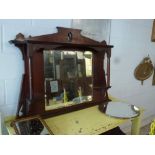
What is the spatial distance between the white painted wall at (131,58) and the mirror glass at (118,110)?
0.69 feet

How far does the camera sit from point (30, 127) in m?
0.88

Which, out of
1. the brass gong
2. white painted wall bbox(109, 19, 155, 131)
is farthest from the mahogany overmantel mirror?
the brass gong

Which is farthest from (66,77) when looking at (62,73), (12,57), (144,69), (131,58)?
(144,69)

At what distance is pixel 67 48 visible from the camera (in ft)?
3.38

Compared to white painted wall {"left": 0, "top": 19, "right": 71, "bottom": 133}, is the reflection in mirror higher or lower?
lower

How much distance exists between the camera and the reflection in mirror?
847 millimetres

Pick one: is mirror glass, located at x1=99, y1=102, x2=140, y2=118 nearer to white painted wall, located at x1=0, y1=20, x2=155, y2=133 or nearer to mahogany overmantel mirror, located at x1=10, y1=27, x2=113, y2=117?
mahogany overmantel mirror, located at x1=10, y1=27, x2=113, y2=117

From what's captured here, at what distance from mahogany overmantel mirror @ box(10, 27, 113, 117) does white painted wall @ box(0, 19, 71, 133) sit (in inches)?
1.6

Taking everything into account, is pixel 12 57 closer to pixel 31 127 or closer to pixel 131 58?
pixel 31 127

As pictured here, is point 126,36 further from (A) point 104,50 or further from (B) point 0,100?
(B) point 0,100

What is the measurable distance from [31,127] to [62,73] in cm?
36
